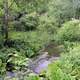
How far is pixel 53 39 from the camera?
18969mm

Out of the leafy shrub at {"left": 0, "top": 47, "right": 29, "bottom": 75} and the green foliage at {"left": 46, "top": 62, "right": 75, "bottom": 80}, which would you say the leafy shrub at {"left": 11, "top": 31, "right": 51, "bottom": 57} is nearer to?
the leafy shrub at {"left": 0, "top": 47, "right": 29, "bottom": 75}

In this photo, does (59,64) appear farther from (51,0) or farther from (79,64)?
(51,0)

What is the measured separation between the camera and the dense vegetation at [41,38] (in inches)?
427

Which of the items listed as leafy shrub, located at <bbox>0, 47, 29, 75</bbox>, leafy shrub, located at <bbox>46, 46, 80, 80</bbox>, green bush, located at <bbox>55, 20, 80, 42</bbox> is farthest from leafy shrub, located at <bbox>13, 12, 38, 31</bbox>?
leafy shrub, located at <bbox>46, 46, 80, 80</bbox>

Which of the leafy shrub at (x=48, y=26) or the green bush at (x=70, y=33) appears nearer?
the green bush at (x=70, y=33)

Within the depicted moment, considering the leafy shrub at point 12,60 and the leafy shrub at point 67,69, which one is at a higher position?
the leafy shrub at point 67,69

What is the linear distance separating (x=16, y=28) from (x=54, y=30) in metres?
4.31

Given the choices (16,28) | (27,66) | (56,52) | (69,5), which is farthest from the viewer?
(16,28)

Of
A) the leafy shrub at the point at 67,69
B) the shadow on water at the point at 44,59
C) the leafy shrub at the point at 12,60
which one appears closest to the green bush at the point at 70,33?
the shadow on water at the point at 44,59

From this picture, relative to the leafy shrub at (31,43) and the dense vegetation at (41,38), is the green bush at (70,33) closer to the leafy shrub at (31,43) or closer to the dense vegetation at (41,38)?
the dense vegetation at (41,38)

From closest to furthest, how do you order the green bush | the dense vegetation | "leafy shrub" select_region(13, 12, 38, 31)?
1. the dense vegetation
2. the green bush
3. "leafy shrub" select_region(13, 12, 38, 31)

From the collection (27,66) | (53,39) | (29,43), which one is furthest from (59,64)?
(53,39)

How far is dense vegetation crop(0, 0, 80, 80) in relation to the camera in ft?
35.6

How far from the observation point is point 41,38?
19453 mm
